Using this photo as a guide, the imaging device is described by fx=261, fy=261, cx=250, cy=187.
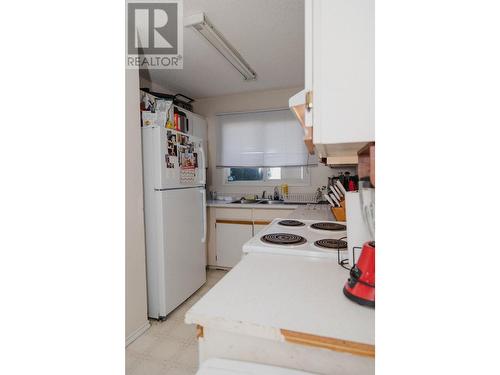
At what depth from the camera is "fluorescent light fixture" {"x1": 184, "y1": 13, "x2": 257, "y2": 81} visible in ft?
6.14

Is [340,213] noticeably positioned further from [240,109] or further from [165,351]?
[240,109]

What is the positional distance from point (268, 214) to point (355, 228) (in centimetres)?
202

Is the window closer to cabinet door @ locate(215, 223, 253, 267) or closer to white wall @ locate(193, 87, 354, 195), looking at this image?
white wall @ locate(193, 87, 354, 195)

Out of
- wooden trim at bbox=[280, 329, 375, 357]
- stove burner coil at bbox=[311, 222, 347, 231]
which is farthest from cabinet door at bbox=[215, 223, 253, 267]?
wooden trim at bbox=[280, 329, 375, 357]

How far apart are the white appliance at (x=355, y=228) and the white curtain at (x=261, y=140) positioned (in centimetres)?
244

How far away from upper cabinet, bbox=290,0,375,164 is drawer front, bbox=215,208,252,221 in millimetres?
2459

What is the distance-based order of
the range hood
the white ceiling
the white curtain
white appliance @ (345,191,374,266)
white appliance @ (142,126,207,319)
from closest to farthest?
the range hood → white appliance @ (345,191,374,266) → the white ceiling → white appliance @ (142,126,207,319) → the white curtain

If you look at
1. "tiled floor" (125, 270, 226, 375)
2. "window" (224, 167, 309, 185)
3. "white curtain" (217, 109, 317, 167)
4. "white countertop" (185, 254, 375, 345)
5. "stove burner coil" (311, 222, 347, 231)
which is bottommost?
Result: "tiled floor" (125, 270, 226, 375)

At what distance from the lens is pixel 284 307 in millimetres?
762

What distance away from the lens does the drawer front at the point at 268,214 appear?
3037 millimetres
